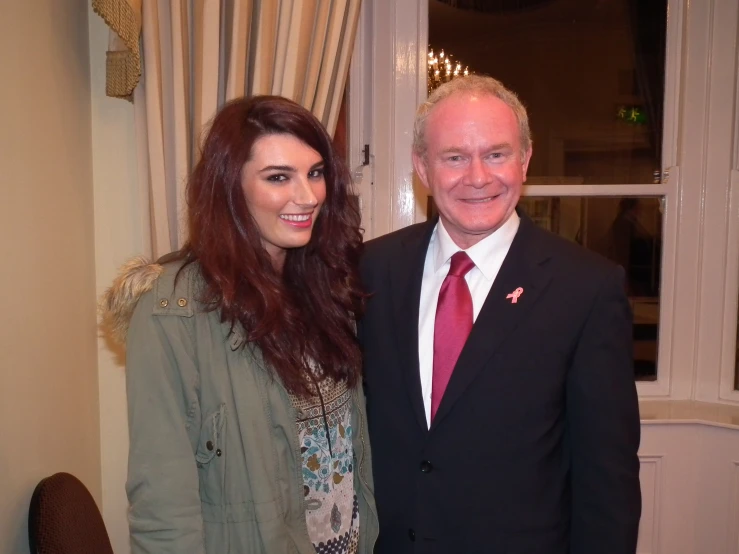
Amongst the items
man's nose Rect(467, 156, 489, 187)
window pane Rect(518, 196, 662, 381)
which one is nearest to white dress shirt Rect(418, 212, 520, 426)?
man's nose Rect(467, 156, 489, 187)

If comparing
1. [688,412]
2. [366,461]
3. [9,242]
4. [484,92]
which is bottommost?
[688,412]

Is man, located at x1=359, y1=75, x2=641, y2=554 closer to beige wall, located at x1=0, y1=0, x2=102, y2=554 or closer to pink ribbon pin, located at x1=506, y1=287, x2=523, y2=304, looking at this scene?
pink ribbon pin, located at x1=506, y1=287, x2=523, y2=304

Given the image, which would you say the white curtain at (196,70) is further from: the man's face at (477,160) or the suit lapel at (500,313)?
the suit lapel at (500,313)

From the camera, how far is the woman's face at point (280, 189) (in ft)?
4.41

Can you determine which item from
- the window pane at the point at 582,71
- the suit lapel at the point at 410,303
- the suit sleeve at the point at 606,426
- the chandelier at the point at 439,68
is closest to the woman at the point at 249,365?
the suit lapel at the point at 410,303

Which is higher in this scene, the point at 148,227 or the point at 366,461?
the point at 148,227

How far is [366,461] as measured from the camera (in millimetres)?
1502

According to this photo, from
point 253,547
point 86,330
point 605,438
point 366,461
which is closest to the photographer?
point 253,547

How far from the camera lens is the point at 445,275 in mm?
1553

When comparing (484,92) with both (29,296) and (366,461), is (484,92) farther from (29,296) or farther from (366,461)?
(29,296)

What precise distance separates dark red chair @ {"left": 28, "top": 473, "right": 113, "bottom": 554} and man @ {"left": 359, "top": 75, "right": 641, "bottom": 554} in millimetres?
662

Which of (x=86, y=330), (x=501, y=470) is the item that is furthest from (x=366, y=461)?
(x=86, y=330)

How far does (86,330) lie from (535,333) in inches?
53.0

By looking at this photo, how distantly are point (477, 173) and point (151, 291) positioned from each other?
0.74m
